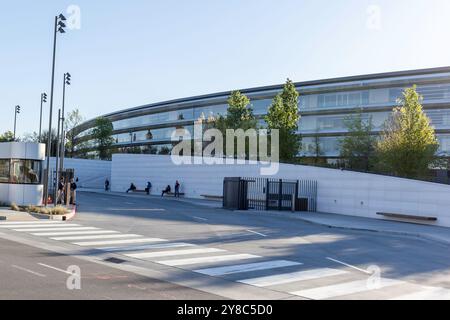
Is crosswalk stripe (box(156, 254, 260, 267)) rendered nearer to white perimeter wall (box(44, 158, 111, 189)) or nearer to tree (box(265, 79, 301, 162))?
tree (box(265, 79, 301, 162))

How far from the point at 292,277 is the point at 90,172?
2498 inches

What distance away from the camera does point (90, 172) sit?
7094 centimetres

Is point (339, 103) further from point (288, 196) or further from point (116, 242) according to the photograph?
point (116, 242)

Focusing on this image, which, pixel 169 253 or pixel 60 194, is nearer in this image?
pixel 169 253

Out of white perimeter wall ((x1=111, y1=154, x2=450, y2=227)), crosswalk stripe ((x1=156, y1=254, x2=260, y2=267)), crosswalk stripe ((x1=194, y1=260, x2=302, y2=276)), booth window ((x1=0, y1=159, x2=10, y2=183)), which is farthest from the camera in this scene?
white perimeter wall ((x1=111, y1=154, x2=450, y2=227))

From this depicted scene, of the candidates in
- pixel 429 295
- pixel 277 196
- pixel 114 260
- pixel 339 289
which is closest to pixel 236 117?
pixel 277 196

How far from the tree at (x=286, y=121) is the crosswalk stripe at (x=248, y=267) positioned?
3177 centimetres

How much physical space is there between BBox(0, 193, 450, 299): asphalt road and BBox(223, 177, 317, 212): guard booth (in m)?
11.5

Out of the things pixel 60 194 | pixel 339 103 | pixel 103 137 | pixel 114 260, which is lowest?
pixel 114 260

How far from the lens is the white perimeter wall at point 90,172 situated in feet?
228

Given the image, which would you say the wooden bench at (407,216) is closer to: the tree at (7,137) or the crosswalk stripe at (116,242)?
the crosswalk stripe at (116,242)

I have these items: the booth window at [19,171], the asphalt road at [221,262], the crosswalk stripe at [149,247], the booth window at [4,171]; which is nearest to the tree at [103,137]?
the booth window at [4,171]

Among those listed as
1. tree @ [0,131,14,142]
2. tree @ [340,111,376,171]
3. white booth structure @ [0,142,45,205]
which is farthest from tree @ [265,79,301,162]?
tree @ [0,131,14,142]

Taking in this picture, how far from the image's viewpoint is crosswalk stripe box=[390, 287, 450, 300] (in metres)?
9.09
